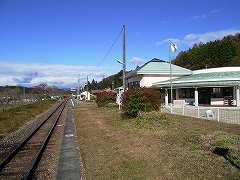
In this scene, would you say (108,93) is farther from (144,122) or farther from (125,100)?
(144,122)

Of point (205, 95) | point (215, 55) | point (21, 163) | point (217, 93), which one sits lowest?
point (21, 163)

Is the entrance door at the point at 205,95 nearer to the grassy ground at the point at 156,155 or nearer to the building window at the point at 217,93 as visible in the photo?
the building window at the point at 217,93

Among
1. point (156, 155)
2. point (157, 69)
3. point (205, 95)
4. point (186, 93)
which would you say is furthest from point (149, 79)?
point (156, 155)

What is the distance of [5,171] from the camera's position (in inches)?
487

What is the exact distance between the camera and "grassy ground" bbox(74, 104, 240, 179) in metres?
10.5

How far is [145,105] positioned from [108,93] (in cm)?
2744

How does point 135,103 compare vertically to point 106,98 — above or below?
below

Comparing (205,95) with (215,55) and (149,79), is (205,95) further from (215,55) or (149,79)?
(215,55)

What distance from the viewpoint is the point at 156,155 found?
43.5ft

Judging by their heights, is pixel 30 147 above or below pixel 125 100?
below

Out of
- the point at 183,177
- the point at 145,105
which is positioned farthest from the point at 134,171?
the point at 145,105

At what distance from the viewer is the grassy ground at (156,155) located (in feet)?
34.5

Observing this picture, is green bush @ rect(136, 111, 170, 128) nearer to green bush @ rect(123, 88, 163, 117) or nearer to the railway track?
green bush @ rect(123, 88, 163, 117)

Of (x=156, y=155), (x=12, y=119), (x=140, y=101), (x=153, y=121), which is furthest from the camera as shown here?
(x=12, y=119)
